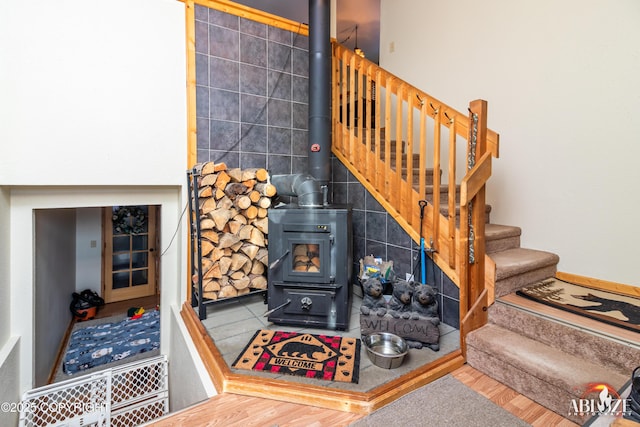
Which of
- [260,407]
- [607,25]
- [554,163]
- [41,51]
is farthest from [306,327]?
[607,25]

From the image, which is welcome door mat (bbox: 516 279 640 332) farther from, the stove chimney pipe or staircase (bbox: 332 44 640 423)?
the stove chimney pipe

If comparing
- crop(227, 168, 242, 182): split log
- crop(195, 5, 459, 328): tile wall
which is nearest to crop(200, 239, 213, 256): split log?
crop(227, 168, 242, 182): split log

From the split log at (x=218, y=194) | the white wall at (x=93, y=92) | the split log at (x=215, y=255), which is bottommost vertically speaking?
the split log at (x=215, y=255)

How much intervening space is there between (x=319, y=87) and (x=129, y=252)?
4.85 m

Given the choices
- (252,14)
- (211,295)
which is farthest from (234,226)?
(252,14)

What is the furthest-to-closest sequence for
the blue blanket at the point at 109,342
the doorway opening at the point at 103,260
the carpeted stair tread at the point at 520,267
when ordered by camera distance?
the doorway opening at the point at 103,260 → the blue blanket at the point at 109,342 → the carpeted stair tread at the point at 520,267

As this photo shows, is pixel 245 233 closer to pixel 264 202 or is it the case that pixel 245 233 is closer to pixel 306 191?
pixel 264 202

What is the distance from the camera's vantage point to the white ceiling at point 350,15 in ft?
13.3

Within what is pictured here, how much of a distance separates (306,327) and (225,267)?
82cm

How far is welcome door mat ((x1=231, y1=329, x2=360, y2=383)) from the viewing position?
1.61m

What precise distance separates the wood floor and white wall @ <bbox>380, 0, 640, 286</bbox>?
1.32 m

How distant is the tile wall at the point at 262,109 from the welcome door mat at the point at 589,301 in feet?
3.00
